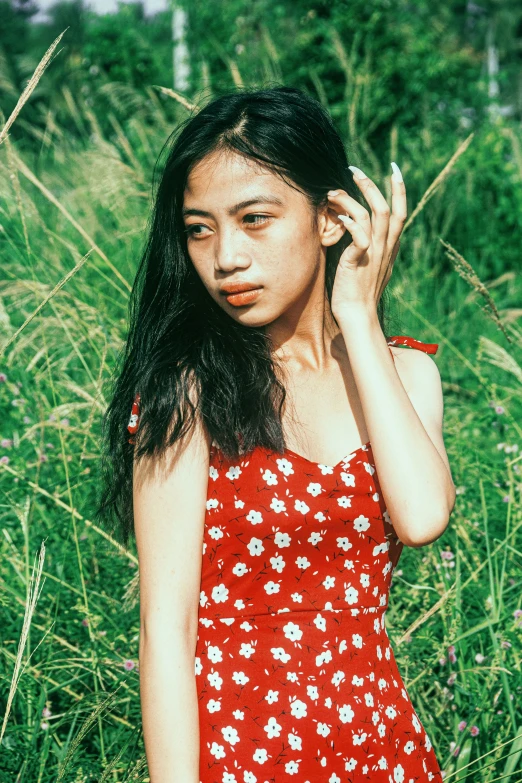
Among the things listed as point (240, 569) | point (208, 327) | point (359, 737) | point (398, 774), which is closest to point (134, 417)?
point (208, 327)

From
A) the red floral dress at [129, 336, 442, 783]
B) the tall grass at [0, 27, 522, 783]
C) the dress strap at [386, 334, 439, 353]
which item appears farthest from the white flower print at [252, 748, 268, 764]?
the dress strap at [386, 334, 439, 353]

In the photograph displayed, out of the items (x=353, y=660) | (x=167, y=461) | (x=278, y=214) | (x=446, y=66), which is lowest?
(x=353, y=660)

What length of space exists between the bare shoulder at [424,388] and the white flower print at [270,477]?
0.33 meters

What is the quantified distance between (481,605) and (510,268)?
379 cm

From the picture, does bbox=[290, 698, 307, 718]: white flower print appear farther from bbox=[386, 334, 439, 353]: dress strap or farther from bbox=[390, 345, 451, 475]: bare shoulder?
bbox=[386, 334, 439, 353]: dress strap

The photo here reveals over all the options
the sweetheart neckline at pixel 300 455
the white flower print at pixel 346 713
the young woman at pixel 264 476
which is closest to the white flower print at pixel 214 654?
the young woman at pixel 264 476

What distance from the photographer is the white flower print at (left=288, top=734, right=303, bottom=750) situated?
147cm

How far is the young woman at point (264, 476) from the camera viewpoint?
1472mm

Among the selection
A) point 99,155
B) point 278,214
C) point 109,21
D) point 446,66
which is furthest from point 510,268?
point 109,21

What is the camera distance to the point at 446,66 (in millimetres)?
6953

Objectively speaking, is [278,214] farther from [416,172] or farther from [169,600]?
[416,172]

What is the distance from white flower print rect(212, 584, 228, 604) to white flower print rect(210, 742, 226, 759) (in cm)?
22

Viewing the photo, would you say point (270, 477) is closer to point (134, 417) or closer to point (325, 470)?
point (325, 470)

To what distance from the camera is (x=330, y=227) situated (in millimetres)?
1785
